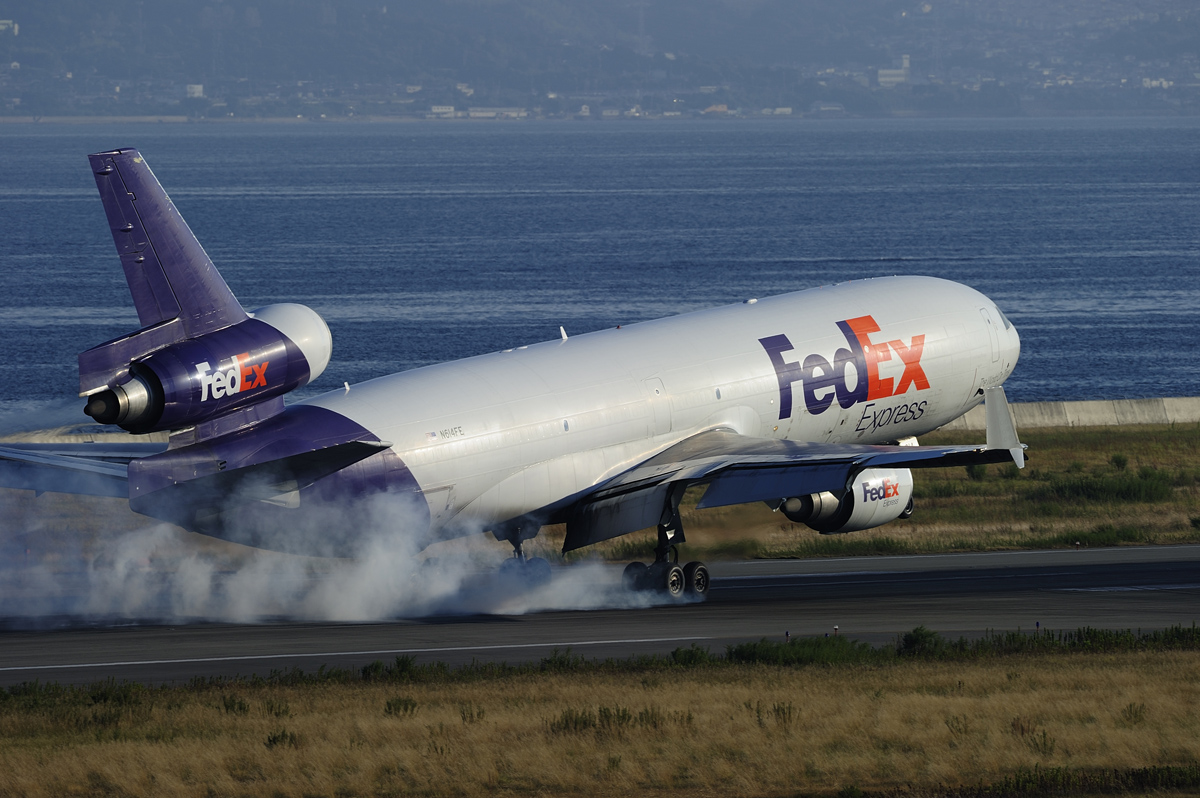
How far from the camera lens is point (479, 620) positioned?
34625 mm

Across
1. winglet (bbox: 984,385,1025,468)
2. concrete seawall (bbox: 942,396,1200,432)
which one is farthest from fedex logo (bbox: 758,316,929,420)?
concrete seawall (bbox: 942,396,1200,432)

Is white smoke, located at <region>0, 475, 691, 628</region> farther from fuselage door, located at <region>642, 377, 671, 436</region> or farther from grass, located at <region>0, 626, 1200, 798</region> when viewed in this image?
grass, located at <region>0, 626, 1200, 798</region>

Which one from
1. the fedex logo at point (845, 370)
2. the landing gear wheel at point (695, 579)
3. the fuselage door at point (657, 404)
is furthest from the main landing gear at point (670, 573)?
the fedex logo at point (845, 370)

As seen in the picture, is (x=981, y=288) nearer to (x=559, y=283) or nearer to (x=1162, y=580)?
(x=559, y=283)

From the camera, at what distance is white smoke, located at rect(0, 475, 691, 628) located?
3362 cm

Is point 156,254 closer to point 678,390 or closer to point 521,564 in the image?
point 521,564

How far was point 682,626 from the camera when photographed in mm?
33250

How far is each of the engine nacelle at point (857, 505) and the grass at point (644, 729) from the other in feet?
28.9

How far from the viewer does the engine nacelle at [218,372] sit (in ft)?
90.9

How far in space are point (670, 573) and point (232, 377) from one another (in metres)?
13.0

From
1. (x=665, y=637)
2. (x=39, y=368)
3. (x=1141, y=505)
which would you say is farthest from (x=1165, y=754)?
(x=39, y=368)

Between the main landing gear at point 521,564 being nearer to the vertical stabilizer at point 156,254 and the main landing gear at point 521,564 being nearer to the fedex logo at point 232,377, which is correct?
the fedex logo at point 232,377

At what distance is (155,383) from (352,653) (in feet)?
22.8

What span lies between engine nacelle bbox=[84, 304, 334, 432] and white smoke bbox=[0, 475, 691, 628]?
439 cm
